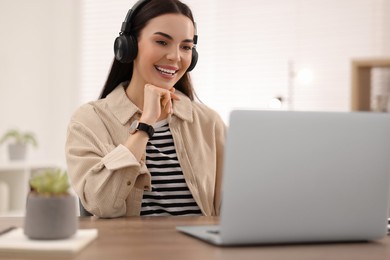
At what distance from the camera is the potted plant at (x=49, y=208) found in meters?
1.22

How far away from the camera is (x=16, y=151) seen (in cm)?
498

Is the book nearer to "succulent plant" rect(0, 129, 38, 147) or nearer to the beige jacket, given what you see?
the beige jacket

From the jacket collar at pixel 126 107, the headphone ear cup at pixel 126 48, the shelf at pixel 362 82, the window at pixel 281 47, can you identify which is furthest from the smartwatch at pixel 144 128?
the window at pixel 281 47

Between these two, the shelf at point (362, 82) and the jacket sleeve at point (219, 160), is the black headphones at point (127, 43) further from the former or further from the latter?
the shelf at point (362, 82)

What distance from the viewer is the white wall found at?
5.46 meters

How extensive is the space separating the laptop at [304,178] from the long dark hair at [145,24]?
979 mm

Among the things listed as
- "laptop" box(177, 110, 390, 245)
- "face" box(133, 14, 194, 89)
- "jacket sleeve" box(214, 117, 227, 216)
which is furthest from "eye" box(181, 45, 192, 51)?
"laptop" box(177, 110, 390, 245)

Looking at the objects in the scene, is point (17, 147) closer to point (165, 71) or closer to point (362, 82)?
point (362, 82)

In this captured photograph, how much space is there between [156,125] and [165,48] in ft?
0.86

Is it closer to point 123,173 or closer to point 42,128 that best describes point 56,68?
point 42,128

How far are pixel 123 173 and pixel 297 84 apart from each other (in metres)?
3.73

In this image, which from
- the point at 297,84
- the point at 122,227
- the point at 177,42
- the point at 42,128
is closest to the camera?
the point at 122,227

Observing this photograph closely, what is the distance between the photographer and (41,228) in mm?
1226

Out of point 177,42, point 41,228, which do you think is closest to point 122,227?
point 41,228
